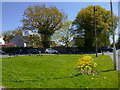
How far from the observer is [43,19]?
41125 millimetres

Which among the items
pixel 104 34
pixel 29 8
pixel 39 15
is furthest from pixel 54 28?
pixel 104 34

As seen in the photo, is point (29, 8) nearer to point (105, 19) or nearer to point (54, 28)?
point (54, 28)

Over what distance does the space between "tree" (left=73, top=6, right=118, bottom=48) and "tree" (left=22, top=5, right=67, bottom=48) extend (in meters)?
5.50

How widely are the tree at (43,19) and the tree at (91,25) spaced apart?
18.1ft

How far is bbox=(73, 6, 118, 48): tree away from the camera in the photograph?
38.2m

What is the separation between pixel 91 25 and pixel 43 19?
12.6 meters

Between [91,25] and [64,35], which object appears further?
[64,35]

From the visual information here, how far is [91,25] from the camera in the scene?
3822 cm

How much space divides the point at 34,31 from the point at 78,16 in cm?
1269

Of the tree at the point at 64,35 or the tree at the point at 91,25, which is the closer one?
the tree at the point at 91,25

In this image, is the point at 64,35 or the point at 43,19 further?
the point at 64,35

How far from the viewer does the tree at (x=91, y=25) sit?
3819 centimetres

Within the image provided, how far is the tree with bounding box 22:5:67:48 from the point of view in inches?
1625

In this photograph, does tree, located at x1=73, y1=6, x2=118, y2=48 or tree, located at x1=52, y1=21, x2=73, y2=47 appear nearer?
tree, located at x1=73, y1=6, x2=118, y2=48
